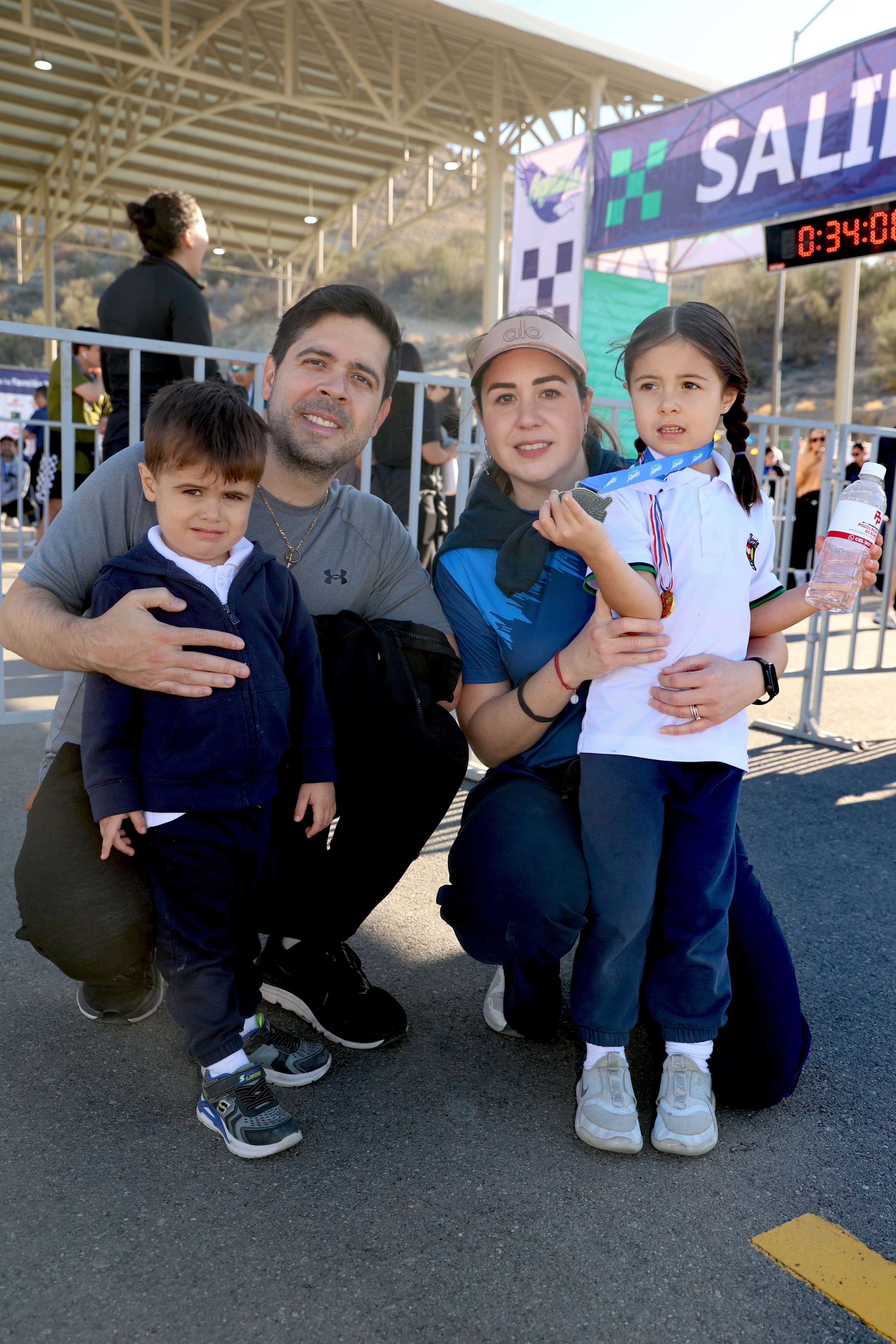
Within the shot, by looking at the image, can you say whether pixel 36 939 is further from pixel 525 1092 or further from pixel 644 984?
pixel 644 984

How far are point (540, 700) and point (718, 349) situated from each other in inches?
33.1

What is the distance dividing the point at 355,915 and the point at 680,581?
1077 mm

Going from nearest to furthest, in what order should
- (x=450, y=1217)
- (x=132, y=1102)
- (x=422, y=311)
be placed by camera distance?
1. (x=450, y=1217)
2. (x=132, y=1102)
3. (x=422, y=311)

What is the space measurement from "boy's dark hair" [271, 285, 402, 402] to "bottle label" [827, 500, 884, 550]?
112 cm

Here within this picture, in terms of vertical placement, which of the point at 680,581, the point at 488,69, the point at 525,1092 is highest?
the point at 488,69

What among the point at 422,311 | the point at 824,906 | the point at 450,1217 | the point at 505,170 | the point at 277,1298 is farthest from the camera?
the point at 422,311

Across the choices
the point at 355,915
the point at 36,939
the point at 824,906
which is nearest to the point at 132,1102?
the point at 36,939

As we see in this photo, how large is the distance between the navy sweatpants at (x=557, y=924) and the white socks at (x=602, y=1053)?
202mm

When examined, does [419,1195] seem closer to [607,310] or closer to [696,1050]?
[696,1050]

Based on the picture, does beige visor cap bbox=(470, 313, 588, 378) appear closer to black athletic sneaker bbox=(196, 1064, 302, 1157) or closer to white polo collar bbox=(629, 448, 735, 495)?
white polo collar bbox=(629, 448, 735, 495)

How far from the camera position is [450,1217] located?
174 centimetres

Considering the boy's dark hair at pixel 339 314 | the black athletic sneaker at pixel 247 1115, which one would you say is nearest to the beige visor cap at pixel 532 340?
the boy's dark hair at pixel 339 314

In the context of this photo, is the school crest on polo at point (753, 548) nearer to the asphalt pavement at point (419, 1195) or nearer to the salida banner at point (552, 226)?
the asphalt pavement at point (419, 1195)

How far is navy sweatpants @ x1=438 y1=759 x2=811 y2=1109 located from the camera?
207cm
